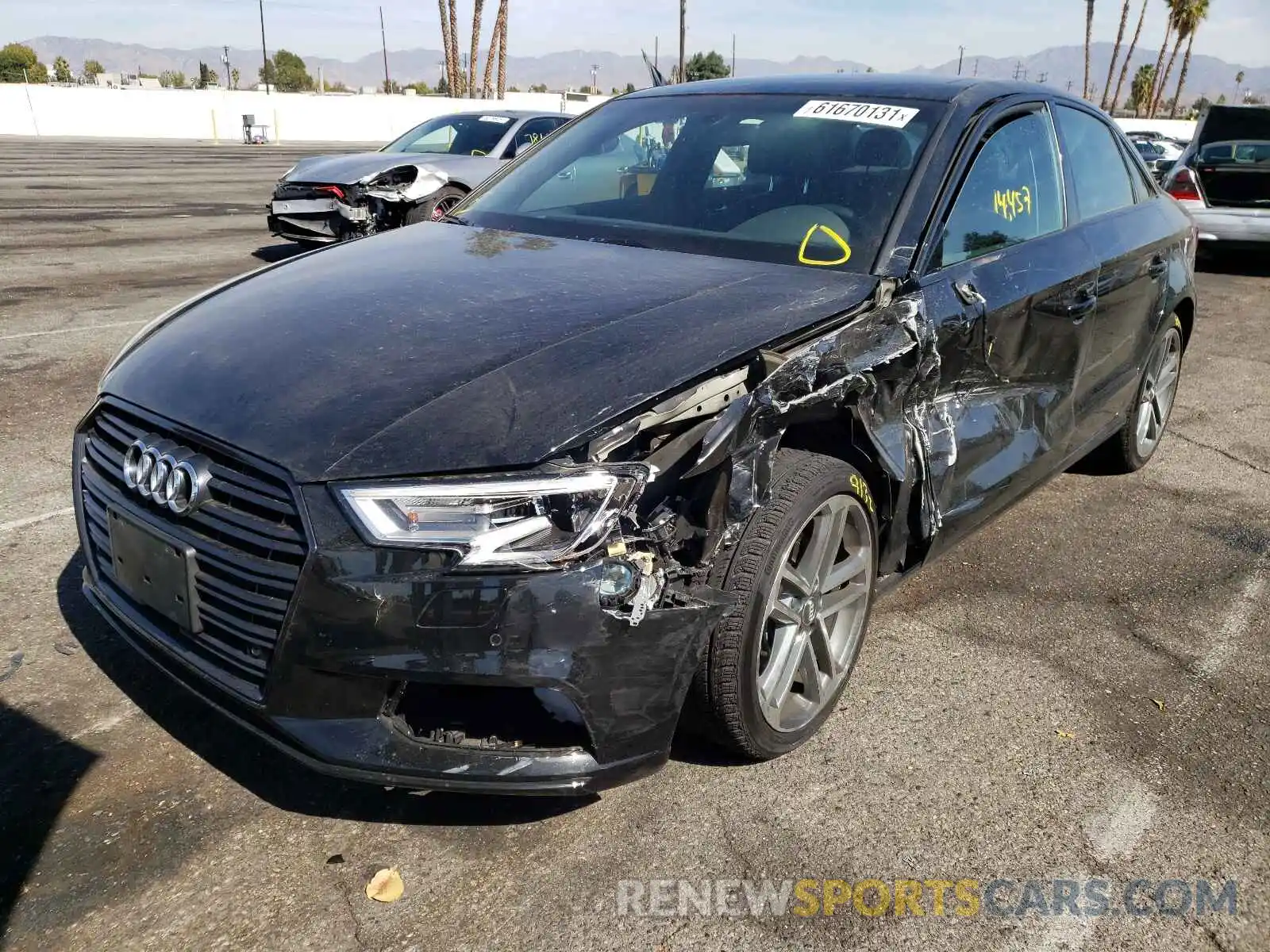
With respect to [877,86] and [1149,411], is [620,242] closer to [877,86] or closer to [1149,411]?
[877,86]

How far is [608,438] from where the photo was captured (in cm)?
226

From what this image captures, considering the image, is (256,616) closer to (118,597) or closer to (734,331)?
(118,597)

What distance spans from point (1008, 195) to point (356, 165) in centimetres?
831

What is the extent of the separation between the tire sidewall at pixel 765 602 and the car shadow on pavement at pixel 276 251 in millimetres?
8870

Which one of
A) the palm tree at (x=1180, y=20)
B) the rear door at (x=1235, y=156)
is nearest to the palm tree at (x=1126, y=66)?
the palm tree at (x=1180, y=20)

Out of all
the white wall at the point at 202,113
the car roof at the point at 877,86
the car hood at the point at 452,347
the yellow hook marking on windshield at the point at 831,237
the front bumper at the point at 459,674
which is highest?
the car roof at the point at 877,86

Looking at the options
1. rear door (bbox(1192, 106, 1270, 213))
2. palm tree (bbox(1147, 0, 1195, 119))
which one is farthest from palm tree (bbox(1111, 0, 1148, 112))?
rear door (bbox(1192, 106, 1270, 213))

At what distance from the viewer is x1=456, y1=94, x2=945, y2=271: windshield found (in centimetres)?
324

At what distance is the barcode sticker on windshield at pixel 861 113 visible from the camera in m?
3.47

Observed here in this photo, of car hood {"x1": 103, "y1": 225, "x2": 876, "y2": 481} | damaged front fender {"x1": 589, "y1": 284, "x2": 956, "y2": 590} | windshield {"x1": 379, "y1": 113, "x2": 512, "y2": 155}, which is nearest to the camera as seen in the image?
car hood {"x1": 103, "y1": 225, "x2": 876, "y2": 481}

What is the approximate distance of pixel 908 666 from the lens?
10.9 feet

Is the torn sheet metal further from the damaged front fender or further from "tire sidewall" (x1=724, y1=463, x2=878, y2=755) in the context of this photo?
"tire sidewall" (x1=724, y1=463, x2=878, y2=755)

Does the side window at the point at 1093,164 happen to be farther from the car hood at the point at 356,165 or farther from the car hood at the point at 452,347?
the car hood at the point at 356,165

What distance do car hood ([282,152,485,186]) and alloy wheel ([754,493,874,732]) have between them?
8.47 meters
